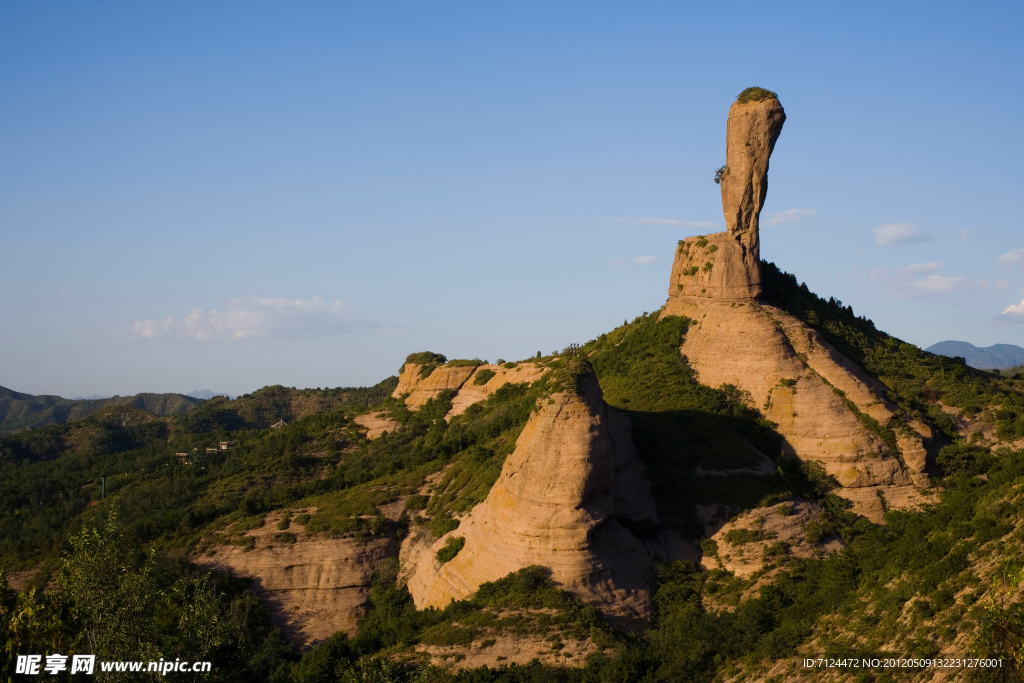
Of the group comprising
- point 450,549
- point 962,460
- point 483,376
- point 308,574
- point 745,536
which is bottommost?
point 308,574

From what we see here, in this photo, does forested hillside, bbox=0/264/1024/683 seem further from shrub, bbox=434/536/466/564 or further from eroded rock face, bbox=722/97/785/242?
eroded rock face, bbox=722/97/785/242

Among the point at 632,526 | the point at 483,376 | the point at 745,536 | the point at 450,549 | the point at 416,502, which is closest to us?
the point at 745,536

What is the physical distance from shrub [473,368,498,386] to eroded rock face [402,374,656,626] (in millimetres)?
25948

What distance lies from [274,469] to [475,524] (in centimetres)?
2300

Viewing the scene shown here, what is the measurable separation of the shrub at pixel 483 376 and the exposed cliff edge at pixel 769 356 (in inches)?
678

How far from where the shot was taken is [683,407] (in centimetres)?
4512

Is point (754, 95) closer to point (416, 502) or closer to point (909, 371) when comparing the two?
point (909, 371)

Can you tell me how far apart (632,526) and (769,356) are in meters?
13.4

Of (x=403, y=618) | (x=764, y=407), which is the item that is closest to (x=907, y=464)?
(x=764, y=407)

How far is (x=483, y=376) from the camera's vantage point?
213 ft

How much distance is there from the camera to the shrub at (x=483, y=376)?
64375 mm

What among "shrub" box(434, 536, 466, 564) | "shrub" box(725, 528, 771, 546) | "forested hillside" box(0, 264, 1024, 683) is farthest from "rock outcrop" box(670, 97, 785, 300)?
"shrub" box(434, 536, 466, 564)

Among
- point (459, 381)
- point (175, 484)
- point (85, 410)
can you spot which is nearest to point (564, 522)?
point (175, 484)

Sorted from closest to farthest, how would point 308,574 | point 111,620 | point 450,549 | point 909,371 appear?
point 111,620
point 450,549
point 308,574
point 909,371
